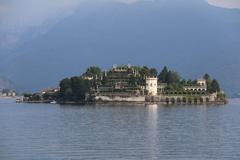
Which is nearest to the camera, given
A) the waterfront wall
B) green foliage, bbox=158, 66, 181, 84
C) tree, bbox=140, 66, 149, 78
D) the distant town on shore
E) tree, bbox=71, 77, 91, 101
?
the waterfront wall

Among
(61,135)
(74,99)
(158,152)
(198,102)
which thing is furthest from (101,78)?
(158,152)

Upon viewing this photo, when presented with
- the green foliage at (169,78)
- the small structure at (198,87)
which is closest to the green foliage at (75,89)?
the green foliage at (169,78)

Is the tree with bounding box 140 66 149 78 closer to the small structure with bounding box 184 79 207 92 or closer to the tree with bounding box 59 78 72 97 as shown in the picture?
the small structure with bounding box 184 79 207 92

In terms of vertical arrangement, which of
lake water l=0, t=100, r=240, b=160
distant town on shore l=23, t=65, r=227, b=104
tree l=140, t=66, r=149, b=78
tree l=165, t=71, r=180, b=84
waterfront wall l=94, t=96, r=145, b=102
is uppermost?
tree l=140, t=66, r=149, b=78

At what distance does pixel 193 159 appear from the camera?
27.3 m

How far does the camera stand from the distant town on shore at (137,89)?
4213 inches

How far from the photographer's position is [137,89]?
10700 cm

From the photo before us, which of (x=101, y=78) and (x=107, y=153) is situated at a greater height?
(x=101, y=78)

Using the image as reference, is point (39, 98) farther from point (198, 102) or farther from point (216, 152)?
point (216, 152)

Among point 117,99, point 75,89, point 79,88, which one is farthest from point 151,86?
point 75,89

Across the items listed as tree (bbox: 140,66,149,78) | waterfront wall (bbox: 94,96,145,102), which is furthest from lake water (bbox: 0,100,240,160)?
tree (bbox: 140,66,149,78)

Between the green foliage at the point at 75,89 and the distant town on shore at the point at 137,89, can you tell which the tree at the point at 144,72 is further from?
the green foliage at the point at 75,89

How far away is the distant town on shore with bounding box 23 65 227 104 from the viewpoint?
351 ft

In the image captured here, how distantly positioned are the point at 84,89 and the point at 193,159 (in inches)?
3215
